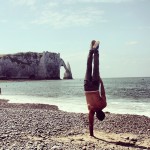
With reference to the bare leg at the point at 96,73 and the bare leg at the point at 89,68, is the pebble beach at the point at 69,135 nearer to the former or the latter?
the bare leg at the point at 96,73

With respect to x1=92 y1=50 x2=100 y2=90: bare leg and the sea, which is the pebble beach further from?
the sea

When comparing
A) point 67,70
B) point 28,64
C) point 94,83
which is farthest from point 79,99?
point 67,70

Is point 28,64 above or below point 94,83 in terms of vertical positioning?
below

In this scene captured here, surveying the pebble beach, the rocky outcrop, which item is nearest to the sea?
the pebble beach

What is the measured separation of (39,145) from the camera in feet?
30.2

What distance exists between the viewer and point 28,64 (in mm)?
151625

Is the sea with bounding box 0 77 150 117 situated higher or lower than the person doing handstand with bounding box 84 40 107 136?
lower

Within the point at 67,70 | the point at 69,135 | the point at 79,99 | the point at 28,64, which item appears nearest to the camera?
the point at 69,135

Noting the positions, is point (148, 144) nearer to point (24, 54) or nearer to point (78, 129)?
point (78, 129)

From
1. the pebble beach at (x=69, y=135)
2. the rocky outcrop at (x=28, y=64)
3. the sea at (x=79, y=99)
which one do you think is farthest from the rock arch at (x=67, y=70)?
the pebble beach at (x=69, y=135)

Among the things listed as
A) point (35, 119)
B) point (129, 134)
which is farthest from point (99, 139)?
point (35, 119)

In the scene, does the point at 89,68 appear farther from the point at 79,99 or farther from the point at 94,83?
the point at 79,99

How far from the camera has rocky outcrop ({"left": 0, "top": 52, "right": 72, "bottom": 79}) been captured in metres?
150

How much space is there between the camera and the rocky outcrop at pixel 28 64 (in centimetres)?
15050
